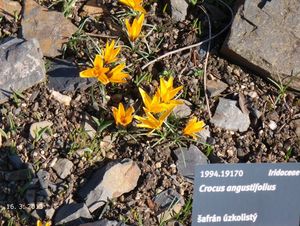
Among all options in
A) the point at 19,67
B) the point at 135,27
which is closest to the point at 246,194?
the point at 135,27

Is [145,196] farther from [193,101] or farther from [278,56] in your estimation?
[278,56]

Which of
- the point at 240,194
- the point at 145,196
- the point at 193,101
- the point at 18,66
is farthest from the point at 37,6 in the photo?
the point at 240,194

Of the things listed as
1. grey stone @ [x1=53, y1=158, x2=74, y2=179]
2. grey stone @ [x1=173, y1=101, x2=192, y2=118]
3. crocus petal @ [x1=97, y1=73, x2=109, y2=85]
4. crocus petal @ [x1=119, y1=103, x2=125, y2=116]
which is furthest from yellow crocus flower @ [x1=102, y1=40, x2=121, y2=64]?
grey stone @ [x1=53, y1=158, x2=74, y2=179]

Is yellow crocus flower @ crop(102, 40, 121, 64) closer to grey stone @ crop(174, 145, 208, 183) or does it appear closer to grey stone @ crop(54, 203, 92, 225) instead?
grey stone @ crop(174, 145, 208, 183)

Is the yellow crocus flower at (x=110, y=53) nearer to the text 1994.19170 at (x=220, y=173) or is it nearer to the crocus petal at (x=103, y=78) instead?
the crocus petal at (x=103, y=78)

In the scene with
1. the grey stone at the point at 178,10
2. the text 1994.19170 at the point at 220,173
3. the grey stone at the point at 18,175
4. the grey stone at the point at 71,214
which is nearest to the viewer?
the text 1994.19170 at the point at 220,173

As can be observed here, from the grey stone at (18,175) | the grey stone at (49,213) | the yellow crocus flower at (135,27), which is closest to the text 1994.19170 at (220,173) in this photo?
the grey stone at (49,213)
